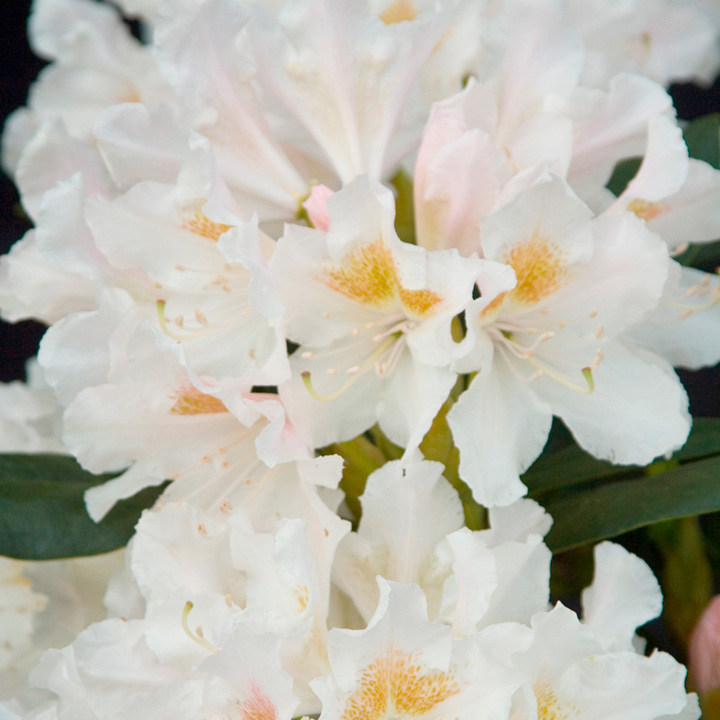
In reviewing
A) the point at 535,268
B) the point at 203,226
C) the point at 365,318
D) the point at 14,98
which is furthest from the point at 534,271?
the point at 14,98

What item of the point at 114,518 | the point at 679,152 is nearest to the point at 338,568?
the point at 114,518

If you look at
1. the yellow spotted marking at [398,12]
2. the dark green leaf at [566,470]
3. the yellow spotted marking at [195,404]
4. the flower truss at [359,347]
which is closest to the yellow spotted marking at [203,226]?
the flower truss at [359,347]

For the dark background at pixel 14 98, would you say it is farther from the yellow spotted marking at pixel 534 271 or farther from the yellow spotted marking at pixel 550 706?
the yellow spotted marking at pixel 550 706

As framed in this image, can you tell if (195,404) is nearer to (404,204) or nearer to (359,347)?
(359,347)

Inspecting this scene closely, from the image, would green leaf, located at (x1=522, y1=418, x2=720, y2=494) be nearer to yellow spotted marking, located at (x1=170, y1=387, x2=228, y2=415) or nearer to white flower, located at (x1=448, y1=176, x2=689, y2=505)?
white flower, located at (x1=448, y1=176, x2=689, y2=505)

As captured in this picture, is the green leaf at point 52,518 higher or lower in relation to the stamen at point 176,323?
lower

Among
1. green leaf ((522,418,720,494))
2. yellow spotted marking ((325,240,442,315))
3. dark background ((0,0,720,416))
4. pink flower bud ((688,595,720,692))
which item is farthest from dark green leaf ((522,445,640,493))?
dark background ((0,0,720,416))
